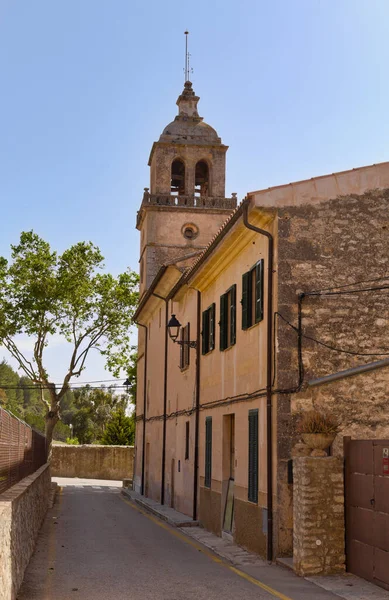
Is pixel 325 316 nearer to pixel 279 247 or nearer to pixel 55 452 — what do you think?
pixel 279 247

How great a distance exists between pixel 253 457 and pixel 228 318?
3.95 metres

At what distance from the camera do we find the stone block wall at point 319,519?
1156cm

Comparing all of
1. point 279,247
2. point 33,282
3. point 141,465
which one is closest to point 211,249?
point 279,247

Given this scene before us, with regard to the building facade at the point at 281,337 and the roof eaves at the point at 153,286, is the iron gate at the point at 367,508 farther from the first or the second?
the roof eaves at the point at 153,286

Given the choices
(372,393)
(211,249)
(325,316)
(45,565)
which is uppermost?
(211,249)

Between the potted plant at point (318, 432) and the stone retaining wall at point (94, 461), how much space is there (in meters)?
37.4

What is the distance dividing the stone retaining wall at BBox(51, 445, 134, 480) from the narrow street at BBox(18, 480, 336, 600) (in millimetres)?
28825

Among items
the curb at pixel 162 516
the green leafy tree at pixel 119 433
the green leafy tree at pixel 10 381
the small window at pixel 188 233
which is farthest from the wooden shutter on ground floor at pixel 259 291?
the green leafy tree at pixel 10 381

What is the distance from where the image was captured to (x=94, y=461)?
4925cm

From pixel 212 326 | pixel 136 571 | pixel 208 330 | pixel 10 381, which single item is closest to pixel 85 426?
pixel 10 381

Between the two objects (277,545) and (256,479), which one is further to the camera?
(256,479)

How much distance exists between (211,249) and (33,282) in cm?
2761

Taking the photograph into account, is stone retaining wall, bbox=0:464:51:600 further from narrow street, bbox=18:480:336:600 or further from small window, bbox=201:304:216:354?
small window, bbox=201:304:216:354

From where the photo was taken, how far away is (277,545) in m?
12.9
